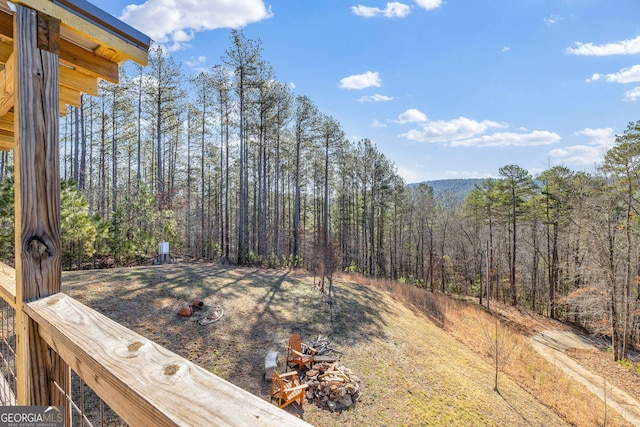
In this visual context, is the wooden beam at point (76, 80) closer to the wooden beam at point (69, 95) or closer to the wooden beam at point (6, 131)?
the wooden beam at point (69, 95)

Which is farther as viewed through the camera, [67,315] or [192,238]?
[192,238]

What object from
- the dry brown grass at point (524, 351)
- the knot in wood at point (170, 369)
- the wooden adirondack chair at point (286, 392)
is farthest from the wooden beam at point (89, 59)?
the dry brown grass at point (524, 351)

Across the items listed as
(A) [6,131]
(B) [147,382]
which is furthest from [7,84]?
(B) [147,382]

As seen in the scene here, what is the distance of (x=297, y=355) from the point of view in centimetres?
638

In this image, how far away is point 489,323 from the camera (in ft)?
44.6

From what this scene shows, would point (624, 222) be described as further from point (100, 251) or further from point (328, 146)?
point (100, 251)

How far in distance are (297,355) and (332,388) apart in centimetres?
113

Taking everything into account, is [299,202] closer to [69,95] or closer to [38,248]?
[69,95]

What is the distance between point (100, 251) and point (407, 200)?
22811mm

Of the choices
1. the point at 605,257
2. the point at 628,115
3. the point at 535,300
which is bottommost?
the point at 535,300

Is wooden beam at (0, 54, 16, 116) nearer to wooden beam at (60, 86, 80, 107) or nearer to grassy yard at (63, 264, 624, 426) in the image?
wooden beam at (60, 86, 80, 107)

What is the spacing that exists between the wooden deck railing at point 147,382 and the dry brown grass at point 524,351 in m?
9.84

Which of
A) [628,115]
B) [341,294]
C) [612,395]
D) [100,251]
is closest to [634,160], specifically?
[628,115]

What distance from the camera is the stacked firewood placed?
5.41 m
